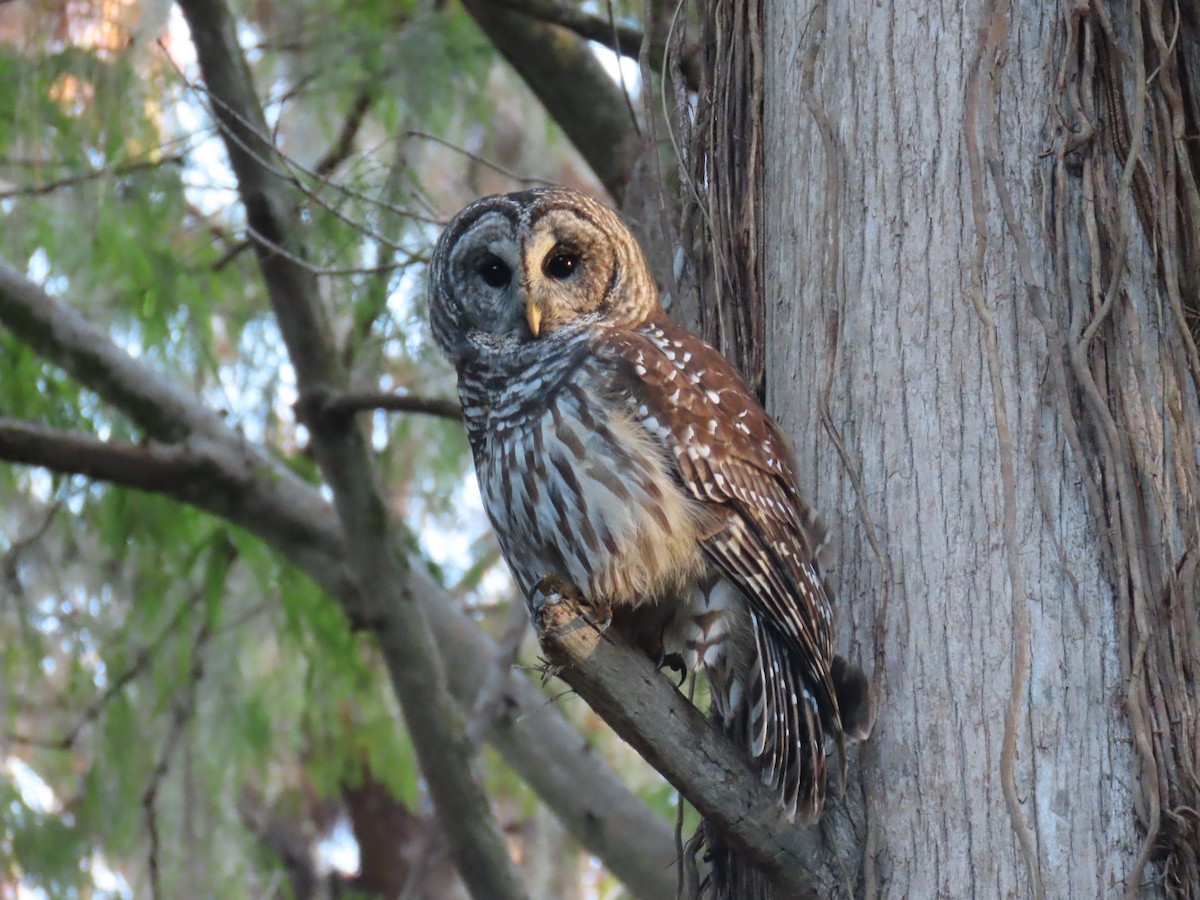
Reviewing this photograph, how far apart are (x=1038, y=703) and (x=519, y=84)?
198 inches

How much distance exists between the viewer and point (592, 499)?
8.45 ft

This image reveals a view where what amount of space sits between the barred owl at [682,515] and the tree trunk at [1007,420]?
98mm

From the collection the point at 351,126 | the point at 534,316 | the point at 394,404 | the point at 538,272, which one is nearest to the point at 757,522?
the point at 534,316

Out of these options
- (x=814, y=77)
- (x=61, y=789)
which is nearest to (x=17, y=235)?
(x=814, y=77)

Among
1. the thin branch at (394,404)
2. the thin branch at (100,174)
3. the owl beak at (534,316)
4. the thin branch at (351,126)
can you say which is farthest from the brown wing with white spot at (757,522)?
the thin branch at (351,126)

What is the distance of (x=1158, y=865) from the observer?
7.08 feet

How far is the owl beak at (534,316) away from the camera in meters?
2.92

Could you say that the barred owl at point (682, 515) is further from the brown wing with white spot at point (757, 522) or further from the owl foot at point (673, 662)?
the owl foot at point (673, 662)

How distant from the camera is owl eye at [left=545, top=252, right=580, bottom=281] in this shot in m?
3.05

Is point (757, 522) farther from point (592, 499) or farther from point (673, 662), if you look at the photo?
point (673, 662)

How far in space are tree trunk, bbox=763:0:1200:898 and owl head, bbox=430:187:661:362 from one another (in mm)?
473

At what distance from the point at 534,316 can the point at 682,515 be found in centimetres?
61

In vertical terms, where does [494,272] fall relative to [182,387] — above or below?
below

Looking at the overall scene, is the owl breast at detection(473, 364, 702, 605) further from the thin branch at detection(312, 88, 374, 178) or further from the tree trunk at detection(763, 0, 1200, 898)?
the thin branch at detection(312, 88, 374, 178)
